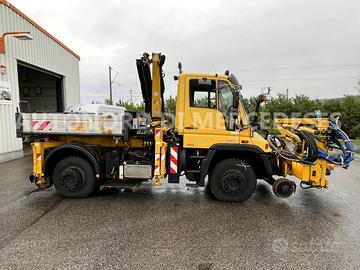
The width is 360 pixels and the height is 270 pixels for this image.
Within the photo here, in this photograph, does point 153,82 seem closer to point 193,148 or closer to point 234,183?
point 193,148

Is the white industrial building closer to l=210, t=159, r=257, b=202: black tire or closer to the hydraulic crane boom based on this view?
the hydraulic crane boom

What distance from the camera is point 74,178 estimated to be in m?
5.22

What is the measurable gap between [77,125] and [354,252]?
4.97 meters

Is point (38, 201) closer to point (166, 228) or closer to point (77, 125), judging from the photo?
point (77, 125)

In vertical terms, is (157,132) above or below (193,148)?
above

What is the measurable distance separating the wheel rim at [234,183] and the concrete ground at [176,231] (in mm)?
272

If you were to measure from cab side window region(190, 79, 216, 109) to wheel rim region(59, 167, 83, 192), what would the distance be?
2745mm

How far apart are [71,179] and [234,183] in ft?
10.9

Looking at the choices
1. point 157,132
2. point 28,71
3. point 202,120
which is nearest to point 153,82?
point 157,132

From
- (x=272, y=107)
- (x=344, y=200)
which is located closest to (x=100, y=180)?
(x=344, y=200)

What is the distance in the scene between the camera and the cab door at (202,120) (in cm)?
500

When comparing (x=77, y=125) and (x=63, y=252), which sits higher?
Answer: (x=77, y=125)

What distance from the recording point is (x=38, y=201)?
5094 millimetres

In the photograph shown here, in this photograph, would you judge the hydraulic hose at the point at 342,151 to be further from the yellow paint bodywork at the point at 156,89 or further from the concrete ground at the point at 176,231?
the yellow paint bodywork at the point at 156,89
